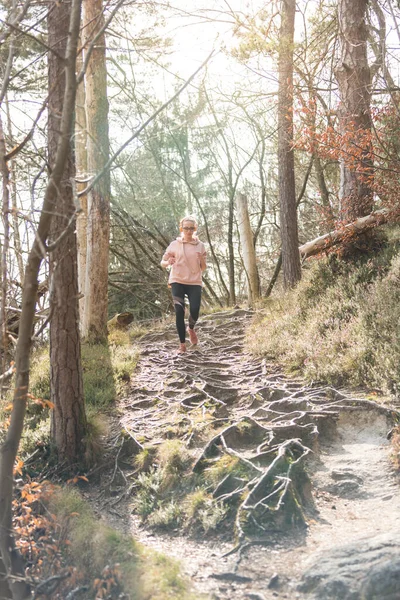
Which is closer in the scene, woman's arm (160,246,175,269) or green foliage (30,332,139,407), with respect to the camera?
green foliage (30,332,139,407)

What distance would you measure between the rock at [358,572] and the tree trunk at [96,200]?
720 centimetres

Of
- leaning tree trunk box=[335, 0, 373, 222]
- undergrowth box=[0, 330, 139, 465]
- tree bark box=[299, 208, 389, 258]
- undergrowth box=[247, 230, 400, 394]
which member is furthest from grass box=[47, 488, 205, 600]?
leaning tree trunk box=[335, 0, 373, 222]

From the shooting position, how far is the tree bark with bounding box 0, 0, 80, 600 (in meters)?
3.43

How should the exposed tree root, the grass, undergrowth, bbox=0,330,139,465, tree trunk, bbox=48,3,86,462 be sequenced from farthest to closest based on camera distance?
undergrowth, bbox=0,330,139,465, tree trunk, bbox=48,3,86,462, the exposed tree root, the grass

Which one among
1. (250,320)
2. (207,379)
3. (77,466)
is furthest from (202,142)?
(77,466)

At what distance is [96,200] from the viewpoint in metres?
10.1

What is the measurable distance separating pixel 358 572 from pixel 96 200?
801 centimetres

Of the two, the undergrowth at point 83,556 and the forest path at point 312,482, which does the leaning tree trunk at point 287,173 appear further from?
the undergrowth at point 83,556

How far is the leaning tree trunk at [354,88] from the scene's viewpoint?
32.3ft

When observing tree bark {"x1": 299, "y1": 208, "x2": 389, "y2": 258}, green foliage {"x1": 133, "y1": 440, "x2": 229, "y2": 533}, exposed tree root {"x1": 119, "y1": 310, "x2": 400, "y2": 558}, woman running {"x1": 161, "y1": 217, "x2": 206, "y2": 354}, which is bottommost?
green foliage {"x1": 133, "y1": 440, "x2": 229, "y2": 533}

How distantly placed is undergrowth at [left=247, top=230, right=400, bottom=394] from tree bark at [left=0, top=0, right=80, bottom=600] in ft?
13.1

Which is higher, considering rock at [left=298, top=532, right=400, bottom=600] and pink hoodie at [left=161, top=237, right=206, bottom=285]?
pink hoodie at [left=161, top=237, right=206, bottom=285]

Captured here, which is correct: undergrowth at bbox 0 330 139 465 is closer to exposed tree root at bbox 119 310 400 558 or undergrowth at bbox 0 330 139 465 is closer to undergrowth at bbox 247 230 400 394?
exposed tree root at bbox 119 310 400 558

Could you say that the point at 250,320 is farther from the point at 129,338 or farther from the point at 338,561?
the point at 338,561
